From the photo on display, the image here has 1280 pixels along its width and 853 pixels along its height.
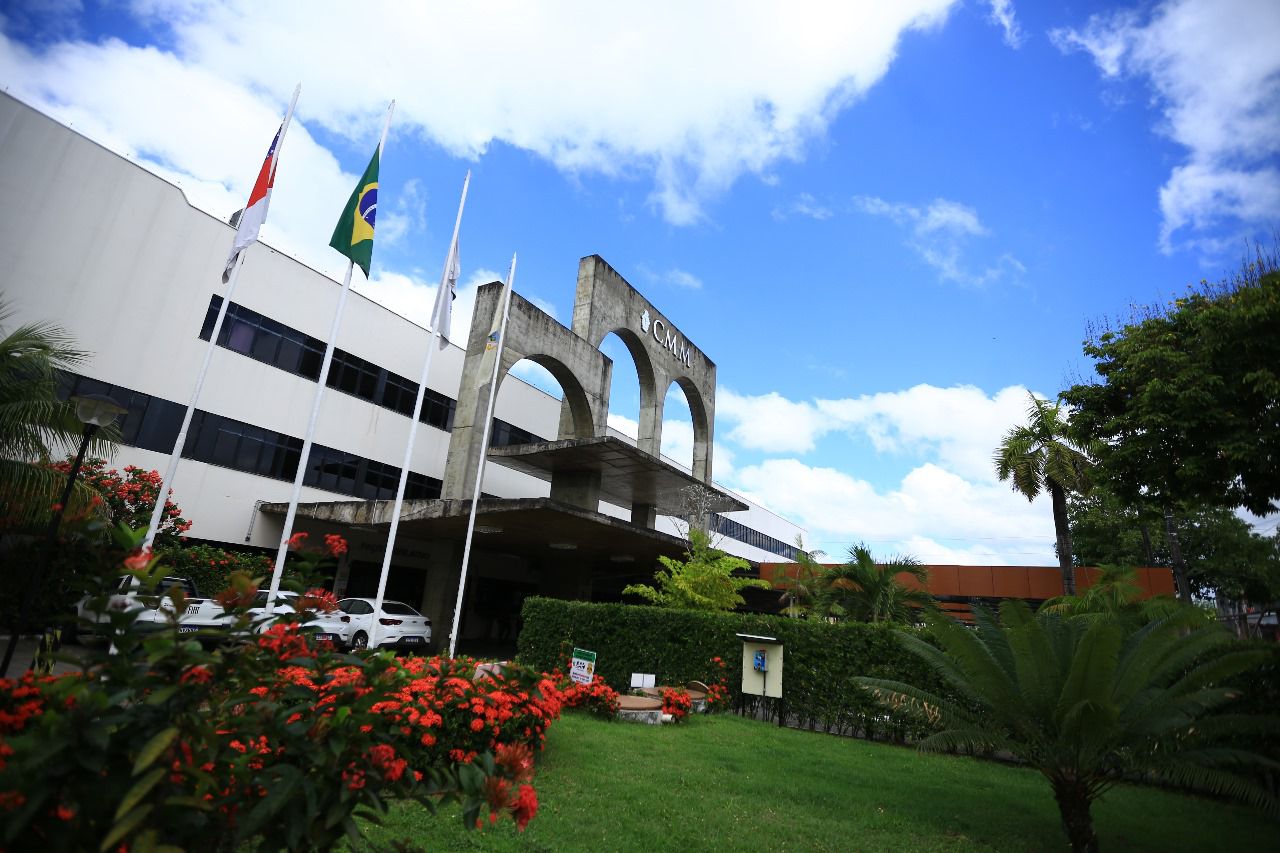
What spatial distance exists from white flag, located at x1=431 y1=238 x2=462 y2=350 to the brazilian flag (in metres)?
2.18

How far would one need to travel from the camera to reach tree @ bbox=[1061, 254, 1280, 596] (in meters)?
8.64

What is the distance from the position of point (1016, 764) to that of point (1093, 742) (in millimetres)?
4853

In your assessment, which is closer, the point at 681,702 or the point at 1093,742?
the point at 1093,742

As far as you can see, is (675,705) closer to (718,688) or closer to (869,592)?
(718,688)

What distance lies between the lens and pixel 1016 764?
9828 millimetres

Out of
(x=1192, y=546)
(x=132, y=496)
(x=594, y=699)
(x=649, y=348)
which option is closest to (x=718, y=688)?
(x=594, y=699)

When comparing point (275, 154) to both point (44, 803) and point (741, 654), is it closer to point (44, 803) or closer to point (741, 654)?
point (44, 803)

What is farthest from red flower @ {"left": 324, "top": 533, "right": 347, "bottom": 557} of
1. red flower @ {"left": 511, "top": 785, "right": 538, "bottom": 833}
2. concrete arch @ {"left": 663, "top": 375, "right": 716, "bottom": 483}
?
concrete arch @ {"left": 663, "top": 375, "right": 716, "bottom": 483}

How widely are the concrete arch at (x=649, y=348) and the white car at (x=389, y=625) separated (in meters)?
9.48

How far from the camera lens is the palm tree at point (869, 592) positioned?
59.0 ft

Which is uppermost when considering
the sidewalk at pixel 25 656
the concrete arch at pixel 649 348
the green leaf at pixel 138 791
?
the concrete arch at pixel 649 348

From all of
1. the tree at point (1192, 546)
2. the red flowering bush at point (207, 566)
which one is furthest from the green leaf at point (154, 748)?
the tree at point (1192, 546)

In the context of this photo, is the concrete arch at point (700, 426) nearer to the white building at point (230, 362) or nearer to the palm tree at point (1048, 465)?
the white building at point (230, 362)

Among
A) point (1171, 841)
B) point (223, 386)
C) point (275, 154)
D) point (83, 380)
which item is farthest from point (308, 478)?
point (1171, 841)
